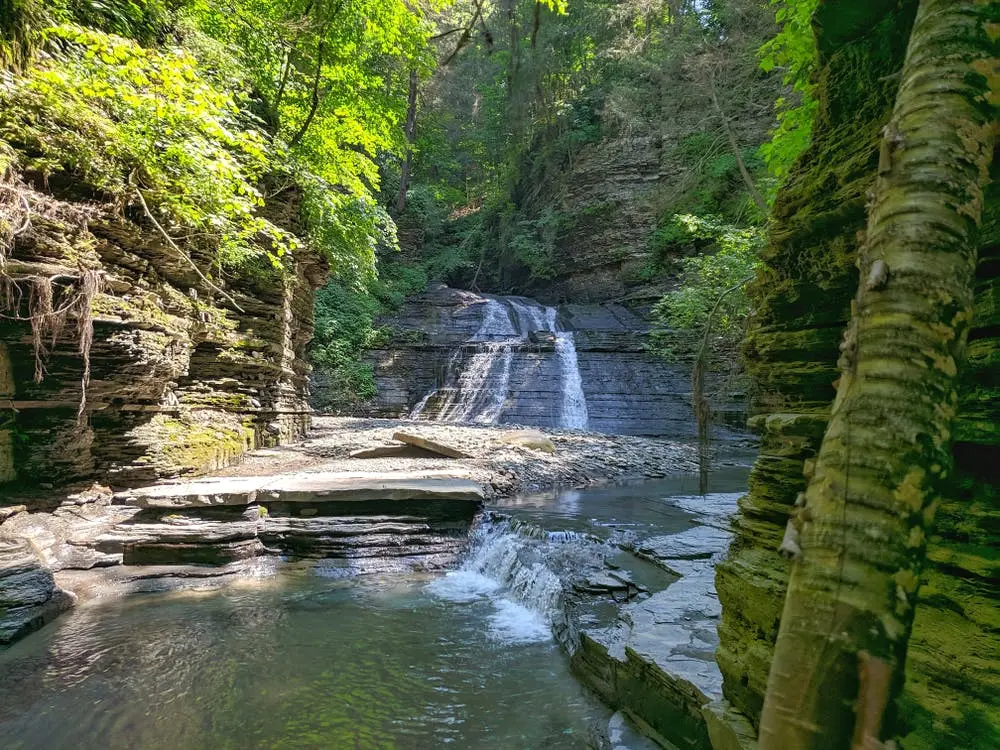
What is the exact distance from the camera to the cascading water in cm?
1814

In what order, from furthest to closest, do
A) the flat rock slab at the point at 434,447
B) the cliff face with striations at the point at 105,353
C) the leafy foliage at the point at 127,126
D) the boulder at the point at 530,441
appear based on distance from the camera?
the boulder at the point at 530,441 → the flat rock slab at the point at 434,447 → the cliff face with striations at the point at 105,353 → the leafy foliage at the point at 127,126

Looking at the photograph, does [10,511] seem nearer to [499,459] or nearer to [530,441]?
[499,459]

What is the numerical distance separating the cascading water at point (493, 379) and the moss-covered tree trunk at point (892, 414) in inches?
645

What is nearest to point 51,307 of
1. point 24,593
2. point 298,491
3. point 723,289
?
point 24,593

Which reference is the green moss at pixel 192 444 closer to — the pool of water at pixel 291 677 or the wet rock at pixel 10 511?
the wet rock at pixel 10 511

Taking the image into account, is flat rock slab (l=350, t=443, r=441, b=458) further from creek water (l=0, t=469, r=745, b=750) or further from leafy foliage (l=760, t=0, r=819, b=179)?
leafy foliage (l=760, t=0, r=819, b=179)

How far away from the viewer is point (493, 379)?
64.0ft

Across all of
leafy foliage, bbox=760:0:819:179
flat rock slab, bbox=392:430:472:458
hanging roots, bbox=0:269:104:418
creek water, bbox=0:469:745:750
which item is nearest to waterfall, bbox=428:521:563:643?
creek water, bbox=0:469:745:750

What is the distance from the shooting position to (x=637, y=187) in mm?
26344

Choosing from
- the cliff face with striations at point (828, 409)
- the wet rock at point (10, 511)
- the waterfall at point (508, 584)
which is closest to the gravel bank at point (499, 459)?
the waterfall at point (508, 584)

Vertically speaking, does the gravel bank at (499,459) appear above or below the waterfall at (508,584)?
above

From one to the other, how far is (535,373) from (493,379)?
161cm

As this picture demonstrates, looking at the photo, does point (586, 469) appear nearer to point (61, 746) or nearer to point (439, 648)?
Result: point (439, 648)

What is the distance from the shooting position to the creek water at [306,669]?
338 centimetres
